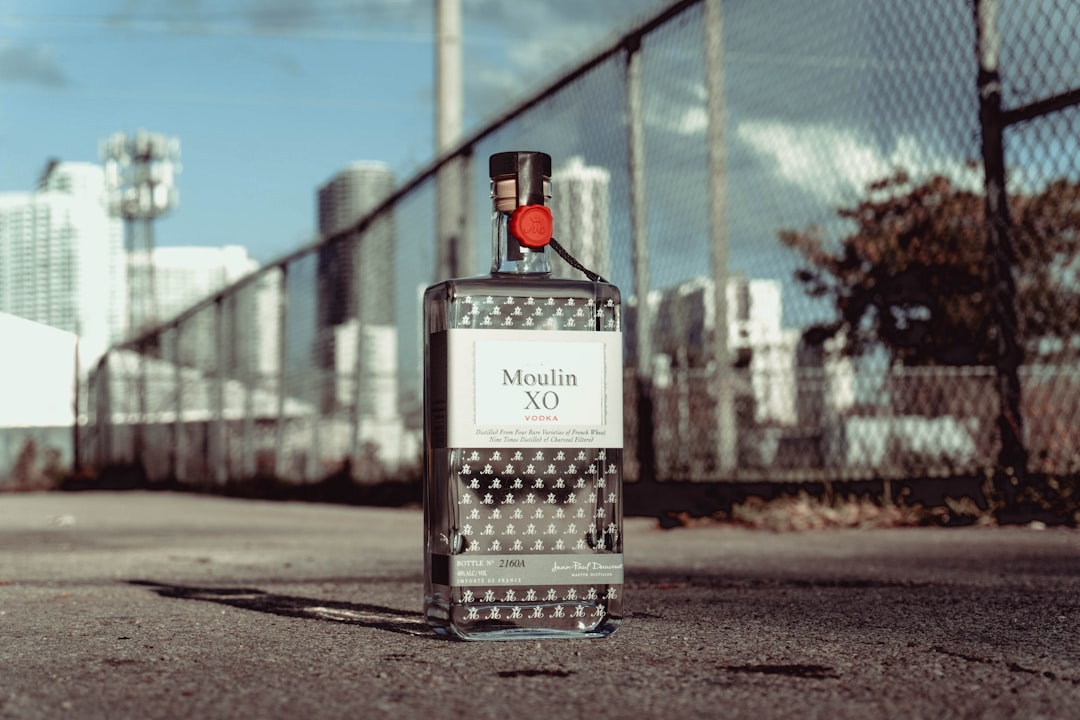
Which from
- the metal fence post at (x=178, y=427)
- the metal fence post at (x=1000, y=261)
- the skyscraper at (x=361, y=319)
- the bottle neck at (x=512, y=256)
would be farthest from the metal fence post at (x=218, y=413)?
the bottle neck at (x=512, y=256)

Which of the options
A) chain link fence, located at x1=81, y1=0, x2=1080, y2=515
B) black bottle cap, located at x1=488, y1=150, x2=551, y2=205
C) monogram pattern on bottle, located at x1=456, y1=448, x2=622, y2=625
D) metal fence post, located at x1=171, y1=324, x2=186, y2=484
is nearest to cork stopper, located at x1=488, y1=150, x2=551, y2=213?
black bottle cap, located at x1=488, y1=150, x2=551, y2=205

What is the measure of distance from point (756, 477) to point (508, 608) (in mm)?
3711

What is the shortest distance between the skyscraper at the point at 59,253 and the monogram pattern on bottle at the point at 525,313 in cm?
Result: 653

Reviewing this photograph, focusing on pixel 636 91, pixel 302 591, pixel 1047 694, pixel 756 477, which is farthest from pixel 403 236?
pixel 1047 694

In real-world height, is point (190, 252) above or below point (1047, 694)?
above

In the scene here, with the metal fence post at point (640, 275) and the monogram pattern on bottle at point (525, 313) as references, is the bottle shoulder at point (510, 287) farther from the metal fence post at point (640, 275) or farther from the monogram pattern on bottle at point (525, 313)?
the metal fence post at point (640, 275)

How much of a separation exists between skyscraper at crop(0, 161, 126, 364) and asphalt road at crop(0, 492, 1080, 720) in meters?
5.46

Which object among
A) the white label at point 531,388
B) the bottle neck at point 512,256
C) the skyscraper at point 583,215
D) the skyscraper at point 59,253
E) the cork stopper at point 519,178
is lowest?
the white label at point 531,388

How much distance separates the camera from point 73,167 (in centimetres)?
2025

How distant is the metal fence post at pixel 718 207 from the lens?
569cm

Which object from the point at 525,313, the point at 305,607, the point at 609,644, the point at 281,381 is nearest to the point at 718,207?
the point at 305,607

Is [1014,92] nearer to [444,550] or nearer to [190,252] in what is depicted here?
[444,550]

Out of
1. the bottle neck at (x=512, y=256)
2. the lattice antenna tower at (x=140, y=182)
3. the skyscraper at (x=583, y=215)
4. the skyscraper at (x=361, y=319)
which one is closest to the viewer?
the bottle neck at (x=512, y=256)

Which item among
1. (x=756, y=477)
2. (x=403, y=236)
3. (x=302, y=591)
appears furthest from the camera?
(x=403, y=236)
